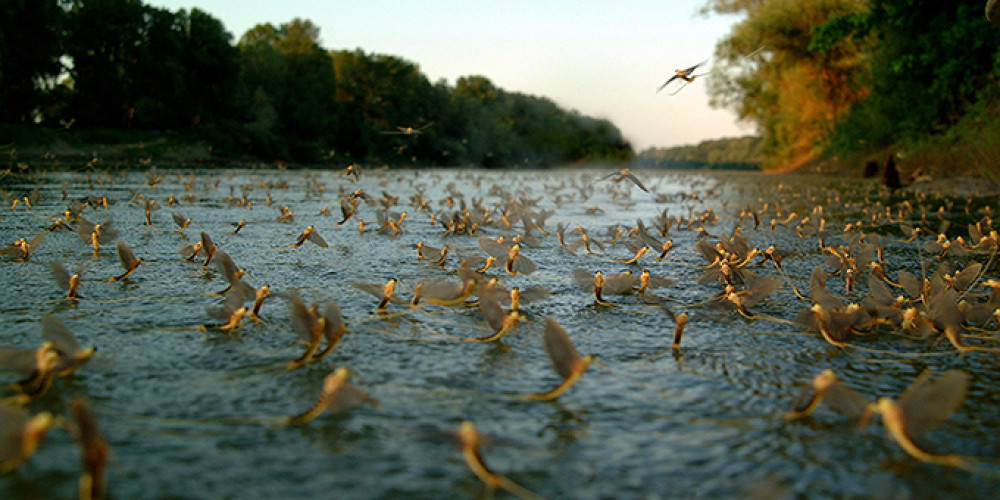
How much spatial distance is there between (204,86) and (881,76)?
38579mm

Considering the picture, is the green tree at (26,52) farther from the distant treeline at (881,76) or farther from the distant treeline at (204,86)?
the distant treeline at (881,76)

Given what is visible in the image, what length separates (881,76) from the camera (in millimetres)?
24719

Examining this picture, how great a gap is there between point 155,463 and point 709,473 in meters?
1.25

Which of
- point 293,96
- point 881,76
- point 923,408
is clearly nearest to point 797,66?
point 881,76

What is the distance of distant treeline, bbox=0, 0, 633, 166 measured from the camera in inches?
1289

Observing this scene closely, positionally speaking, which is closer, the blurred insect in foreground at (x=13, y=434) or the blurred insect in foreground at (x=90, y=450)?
the blurred insect in foreground at (x=90, y=450)

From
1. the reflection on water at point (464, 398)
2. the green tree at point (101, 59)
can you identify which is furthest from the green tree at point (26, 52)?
the reflection on water at point (464, 398)

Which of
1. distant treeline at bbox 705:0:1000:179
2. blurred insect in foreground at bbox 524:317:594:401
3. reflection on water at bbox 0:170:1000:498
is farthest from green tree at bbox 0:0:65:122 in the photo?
blurred insect in foreground at bbox 524:317:594:401

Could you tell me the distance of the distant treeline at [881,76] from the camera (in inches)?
760

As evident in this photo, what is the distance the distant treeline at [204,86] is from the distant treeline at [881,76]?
17.0m

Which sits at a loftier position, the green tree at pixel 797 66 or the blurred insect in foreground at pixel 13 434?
the green tree at pixel 797 66

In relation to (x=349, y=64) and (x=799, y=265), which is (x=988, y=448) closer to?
(x=799, y=265)

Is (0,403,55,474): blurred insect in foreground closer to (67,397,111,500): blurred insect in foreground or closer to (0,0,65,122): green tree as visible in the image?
(67,397,111,500): blurred insect in foreground

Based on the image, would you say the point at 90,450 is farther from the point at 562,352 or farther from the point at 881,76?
→ the point at 881,76
